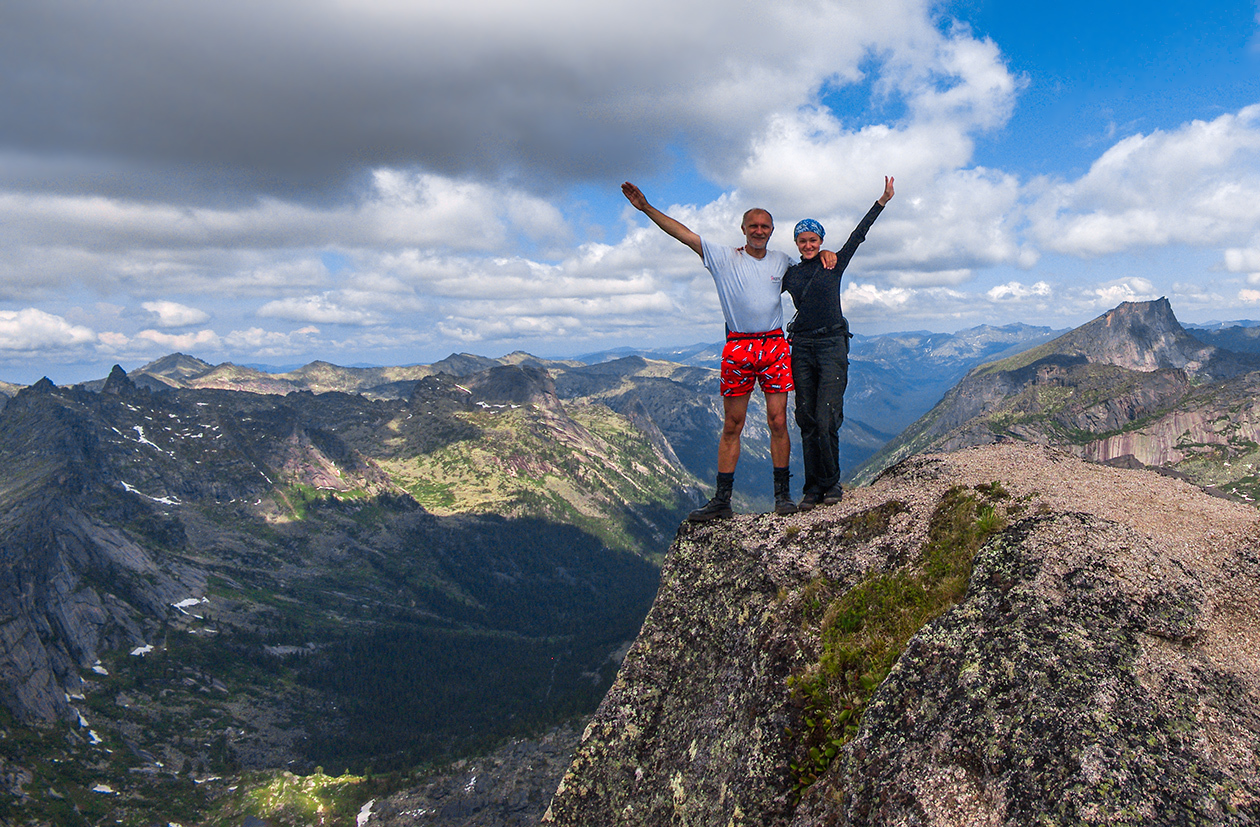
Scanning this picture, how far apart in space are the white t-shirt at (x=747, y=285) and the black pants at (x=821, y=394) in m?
1.23

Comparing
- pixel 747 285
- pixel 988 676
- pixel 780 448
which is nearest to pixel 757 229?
pixel 747 285

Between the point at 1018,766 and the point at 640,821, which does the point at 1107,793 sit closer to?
the point at 1018,766

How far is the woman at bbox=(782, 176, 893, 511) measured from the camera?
50.9ft

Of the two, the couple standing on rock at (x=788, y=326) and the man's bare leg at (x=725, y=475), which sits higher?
the couple standing on rock at (x=788, y=326)

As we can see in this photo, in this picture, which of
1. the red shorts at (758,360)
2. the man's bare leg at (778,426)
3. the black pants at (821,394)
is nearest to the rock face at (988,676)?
the black pants at (821,394)

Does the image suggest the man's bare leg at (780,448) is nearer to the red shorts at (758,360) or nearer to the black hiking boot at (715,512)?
the red shorts at (758,360)

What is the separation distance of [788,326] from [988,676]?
944 centimetres

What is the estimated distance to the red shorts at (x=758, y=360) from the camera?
50.1 ft

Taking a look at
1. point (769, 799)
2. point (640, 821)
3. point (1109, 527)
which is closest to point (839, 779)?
point (769, 799)

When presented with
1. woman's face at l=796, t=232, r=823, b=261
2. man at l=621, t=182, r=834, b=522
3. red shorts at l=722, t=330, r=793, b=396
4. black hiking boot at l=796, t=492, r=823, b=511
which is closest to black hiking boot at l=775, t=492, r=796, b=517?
black hiking boot at l=796, t=492, r=823, b=511

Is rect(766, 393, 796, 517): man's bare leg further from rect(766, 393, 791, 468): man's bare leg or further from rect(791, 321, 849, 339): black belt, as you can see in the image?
rect(791, 321, 849, 339): black belt

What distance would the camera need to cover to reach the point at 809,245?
51.8 ft

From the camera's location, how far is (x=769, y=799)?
10.1 m

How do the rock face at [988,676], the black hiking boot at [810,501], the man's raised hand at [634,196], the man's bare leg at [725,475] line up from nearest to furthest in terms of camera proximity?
1. the rock face at [988,676]
2. the man's raised hand at [634,196]
3. the black hiking boot at [810,501]
4. the man's bare leg at [725,475]
